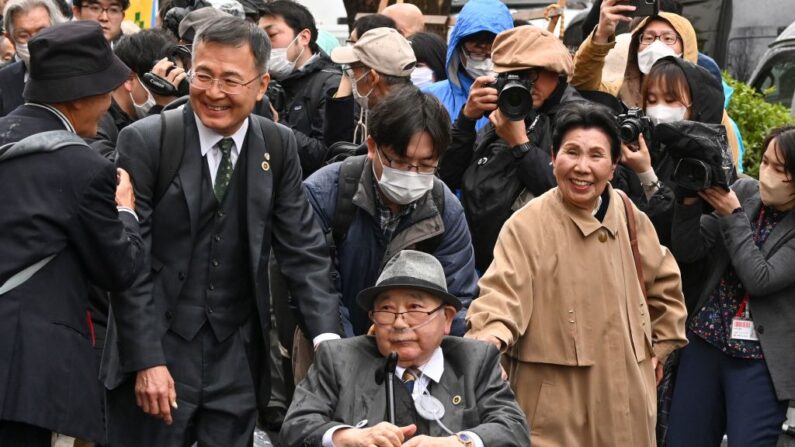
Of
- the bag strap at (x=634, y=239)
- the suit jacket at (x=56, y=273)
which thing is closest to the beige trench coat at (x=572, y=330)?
the bag strap at (x=634, y=239)

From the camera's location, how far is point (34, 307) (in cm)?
490

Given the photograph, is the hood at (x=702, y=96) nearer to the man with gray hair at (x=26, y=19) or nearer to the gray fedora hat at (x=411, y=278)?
the gray fedora hat at (x=411, y=278)

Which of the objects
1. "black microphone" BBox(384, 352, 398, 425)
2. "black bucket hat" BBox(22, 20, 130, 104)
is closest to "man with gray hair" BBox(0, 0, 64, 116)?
"black bucket hat" BBox(22, 20, 130, 104)

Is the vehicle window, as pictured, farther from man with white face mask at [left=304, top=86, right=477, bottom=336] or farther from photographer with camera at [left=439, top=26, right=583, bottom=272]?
man with white face mask at [left=304, top=86, right=477, bottom=336]

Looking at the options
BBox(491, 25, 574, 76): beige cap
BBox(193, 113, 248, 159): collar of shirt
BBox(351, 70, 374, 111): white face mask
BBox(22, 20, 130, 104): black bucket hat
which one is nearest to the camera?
BBox(22, 20, 130, 104): black bucket hat

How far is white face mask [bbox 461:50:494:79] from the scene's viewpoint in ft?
25.2

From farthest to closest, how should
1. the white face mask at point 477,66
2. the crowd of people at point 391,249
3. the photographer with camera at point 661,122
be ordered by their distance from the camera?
the white face mask at point 477,66 < the photographer with camera at point 661,122 < the crowd of people at point 391,249

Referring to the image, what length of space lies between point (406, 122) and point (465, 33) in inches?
77.4

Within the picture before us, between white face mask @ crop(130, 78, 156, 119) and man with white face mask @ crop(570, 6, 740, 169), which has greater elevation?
man with white face mask @ crop(570, 6, 740, 169)

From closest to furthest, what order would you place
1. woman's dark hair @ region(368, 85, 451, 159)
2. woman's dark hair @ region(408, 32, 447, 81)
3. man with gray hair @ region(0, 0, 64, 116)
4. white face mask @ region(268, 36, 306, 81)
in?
1. woman's dark hair @ region(368, 85, 451, 159)
2. man with gray hair @ region(0, 0, 64, 116)
3. white face mask @ region(268, 36, 306, 81)
4. woman's dark hair @ region(408, 32, 447, 81)

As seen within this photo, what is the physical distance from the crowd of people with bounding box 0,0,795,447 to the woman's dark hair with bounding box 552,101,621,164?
0.01m

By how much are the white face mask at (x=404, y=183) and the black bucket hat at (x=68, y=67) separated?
118 centimetres

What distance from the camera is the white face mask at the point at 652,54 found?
780 cm

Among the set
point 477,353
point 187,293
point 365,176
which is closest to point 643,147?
point 365,176
